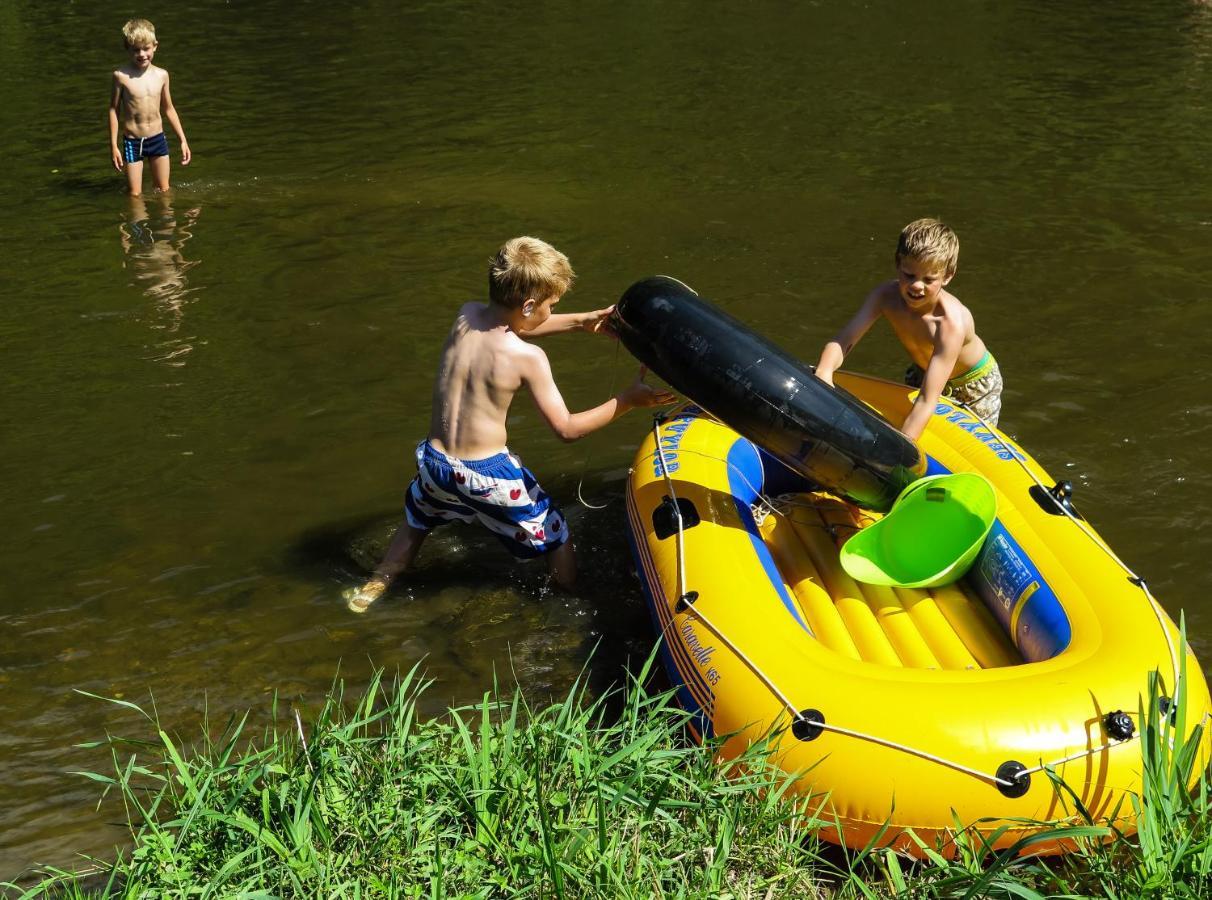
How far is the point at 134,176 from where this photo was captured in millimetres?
8727

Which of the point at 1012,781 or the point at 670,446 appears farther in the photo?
the point at 670,446

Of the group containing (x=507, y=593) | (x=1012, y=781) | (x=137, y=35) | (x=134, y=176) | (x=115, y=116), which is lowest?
(x=507, y=593)

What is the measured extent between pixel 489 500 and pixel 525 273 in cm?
80

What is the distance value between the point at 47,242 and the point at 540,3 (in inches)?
346

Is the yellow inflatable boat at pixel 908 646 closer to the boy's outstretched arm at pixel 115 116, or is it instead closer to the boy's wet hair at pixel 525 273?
the boy's wet hair at pixel 525 273

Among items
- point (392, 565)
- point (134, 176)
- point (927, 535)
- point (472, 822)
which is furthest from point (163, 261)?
point (472, 822)

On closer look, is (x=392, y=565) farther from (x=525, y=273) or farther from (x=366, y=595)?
(x=525, y=273)

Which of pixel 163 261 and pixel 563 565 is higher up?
pixel 163 261

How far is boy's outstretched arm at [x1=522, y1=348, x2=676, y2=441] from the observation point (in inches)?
162

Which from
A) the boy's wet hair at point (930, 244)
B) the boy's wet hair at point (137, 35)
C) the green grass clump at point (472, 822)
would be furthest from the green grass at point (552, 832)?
the boy's wet hair at point (137, 35)

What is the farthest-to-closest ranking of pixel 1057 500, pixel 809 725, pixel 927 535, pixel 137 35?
pixel 137 35
pixel 927 535
pixel 1057 500
pixel 809 725

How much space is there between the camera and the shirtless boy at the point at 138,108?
27.7 ft

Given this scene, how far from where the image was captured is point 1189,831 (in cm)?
297

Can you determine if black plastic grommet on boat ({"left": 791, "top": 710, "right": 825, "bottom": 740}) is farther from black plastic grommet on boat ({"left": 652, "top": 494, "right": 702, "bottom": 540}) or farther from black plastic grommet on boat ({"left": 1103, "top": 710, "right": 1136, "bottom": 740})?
black plastic grommet on boat ({"left": 652, "top": 494, "right": 702, "bottom": 540})
